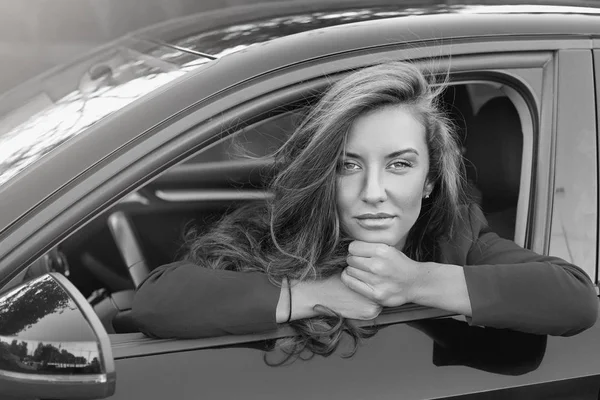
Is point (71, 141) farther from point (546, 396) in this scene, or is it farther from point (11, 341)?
point (546, 396)

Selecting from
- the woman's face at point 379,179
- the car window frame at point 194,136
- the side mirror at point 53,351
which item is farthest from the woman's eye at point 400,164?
the side mirror at point 53,351

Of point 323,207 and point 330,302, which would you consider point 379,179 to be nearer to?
point 323,207

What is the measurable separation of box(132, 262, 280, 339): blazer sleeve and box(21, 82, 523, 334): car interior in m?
0.19

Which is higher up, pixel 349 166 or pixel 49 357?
pixel 349 166

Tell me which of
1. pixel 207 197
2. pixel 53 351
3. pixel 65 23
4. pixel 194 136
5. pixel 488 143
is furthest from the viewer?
pixel 65 23

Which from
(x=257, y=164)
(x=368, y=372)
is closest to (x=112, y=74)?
(x=257, y=164)

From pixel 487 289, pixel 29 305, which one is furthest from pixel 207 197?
pixel 29 305

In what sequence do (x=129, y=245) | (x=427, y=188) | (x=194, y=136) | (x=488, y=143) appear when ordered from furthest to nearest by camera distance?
(x=129, y=245) → (x=488, y=143) → (x=427, y=188) → (x=194, y=136)

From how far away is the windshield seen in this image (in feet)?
5.50

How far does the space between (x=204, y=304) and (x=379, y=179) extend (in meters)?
0.42

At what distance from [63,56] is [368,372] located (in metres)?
5.74

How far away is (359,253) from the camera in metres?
1.65

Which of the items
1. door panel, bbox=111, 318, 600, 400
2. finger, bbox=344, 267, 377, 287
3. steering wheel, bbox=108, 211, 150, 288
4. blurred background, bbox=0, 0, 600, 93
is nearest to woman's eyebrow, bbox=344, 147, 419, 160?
finger, bbox=344, 267, 377, 287

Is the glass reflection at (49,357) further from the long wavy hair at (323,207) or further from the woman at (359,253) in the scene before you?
the long wavy hair at (323,207)
